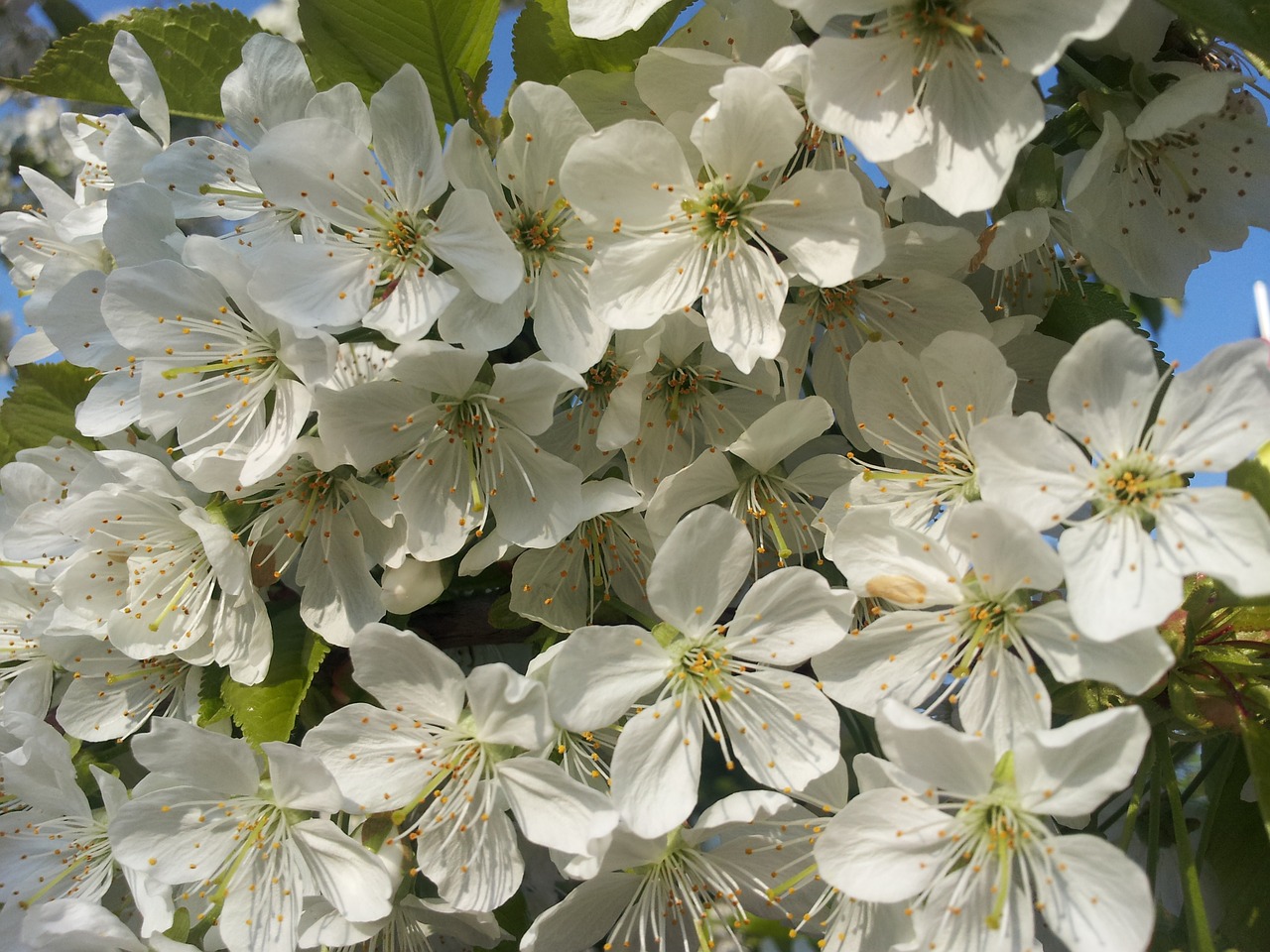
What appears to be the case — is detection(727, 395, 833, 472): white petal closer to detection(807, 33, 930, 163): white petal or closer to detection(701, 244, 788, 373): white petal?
detection(701, 244, 788, 373): white petal

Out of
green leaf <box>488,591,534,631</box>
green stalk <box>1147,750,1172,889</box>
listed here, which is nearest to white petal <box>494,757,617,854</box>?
green leaf <box>488,591,534,631</box>

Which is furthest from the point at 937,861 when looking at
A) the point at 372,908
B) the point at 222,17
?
the point at 222,17

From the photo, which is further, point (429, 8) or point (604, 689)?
point (429, 8)

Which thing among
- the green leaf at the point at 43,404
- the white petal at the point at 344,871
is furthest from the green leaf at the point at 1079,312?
the green leaf at the point at 43,404

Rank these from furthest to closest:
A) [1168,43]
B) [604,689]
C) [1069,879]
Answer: [1168,43] → [604,689] → [1069,879]

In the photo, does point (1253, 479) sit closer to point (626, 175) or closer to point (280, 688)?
point (626, 175)

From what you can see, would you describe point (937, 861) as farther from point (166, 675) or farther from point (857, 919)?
point (166, 675)

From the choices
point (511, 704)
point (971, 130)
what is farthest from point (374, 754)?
point (971, 130)
